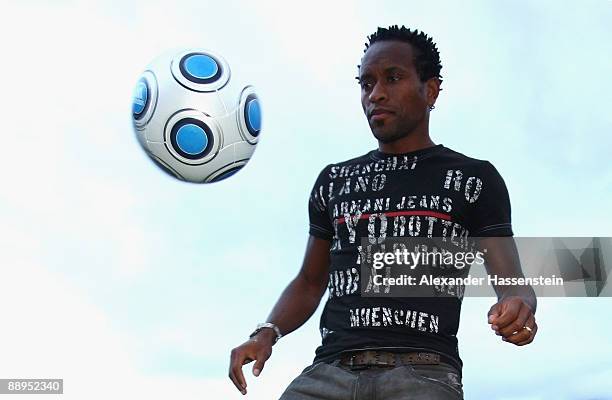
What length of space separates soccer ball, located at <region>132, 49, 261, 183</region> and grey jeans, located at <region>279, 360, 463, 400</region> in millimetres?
3307

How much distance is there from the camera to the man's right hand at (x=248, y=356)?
4473 mm

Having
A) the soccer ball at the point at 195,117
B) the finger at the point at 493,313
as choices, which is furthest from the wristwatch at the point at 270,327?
the soccer ball at the point at 195,117

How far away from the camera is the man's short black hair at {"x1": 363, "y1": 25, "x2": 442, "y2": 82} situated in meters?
5.25

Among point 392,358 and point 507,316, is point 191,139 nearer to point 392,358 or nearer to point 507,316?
point 392,358

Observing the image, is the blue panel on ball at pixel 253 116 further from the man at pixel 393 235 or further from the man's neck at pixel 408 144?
the man's neck at pixel 408 144

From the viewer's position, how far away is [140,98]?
300 inches

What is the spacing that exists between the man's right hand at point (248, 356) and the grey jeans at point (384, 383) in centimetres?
27

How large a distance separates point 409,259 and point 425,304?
0.90 ft

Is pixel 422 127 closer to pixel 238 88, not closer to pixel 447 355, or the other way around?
pixel 447 355

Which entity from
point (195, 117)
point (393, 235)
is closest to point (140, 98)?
point (195, 117)

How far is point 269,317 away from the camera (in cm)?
500

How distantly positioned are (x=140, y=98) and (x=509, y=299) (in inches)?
187

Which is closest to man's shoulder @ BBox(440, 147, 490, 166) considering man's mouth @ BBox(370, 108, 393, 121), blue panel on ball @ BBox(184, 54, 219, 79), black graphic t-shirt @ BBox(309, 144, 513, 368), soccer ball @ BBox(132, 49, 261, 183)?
black graphic t-shirt @ BBox(309, 144, 513, 368)

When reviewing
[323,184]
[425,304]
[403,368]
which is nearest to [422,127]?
[323,184]
